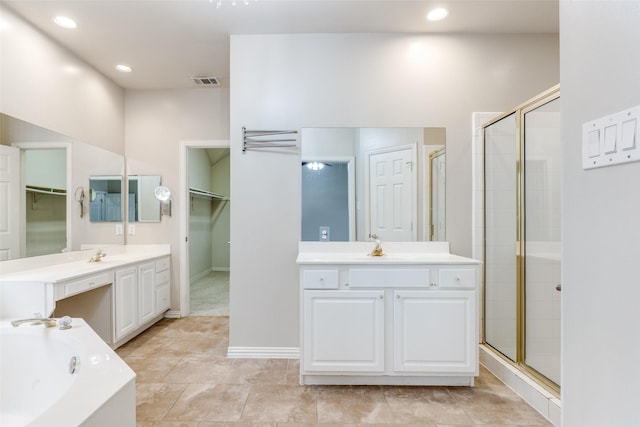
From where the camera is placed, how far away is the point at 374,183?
262 cm

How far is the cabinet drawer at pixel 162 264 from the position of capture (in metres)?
3.29

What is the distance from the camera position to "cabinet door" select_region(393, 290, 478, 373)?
6.66ft

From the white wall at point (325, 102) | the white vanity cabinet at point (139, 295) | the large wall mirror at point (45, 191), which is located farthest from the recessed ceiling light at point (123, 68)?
the white vanity cabinet at point (139, 295)

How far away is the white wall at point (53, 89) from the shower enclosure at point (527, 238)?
3617mm

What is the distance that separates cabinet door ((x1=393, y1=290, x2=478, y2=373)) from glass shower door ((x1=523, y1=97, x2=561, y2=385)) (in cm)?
44

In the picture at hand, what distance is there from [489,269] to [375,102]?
5.49ft

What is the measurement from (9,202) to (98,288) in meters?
0.90

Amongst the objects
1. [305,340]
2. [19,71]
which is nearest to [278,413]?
[305,340]

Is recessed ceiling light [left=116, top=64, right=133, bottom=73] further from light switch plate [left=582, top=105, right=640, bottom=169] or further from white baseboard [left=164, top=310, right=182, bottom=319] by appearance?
light switch plate [left=582, top=105, right=640, bottom=169]

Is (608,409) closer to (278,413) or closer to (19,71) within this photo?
(278,413)

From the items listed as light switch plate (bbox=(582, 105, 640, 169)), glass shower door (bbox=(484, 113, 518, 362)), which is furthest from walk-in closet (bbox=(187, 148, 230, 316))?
light switch plate (bbox=(582, 105, 640, 169))

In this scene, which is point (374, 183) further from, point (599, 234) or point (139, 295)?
point (139, 295)

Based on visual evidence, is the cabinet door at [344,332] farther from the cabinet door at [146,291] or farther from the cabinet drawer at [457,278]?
the cabinet door at [146,291]

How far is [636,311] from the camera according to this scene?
63cm
